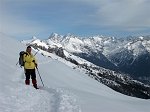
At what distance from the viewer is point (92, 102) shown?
17.7 m

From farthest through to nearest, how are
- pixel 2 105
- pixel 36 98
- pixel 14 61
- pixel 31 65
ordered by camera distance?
pixel 14 61, pixel 31 65, pixel 36 98, pixel 2 105

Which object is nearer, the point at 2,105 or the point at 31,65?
the point at 2,105

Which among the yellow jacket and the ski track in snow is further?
the yellow jacket

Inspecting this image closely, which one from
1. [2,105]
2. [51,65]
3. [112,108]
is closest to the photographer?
[2,105]

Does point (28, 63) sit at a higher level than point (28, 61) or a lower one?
lower

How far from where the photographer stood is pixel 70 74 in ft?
126

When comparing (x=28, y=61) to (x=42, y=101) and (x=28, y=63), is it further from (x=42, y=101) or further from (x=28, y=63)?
(x=42, y=101)

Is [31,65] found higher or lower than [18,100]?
higher

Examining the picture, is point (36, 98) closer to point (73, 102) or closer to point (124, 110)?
point (73, 102)

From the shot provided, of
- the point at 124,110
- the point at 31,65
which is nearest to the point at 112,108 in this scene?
the point at 124,110

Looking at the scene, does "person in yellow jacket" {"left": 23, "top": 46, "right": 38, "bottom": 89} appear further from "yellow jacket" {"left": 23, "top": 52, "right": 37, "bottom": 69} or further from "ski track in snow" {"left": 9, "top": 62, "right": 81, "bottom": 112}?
"ski track in snow" {"left": 9, "top": 62, "right": 81, "bottom": 112}

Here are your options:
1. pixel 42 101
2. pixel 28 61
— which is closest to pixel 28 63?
pixel 28 61

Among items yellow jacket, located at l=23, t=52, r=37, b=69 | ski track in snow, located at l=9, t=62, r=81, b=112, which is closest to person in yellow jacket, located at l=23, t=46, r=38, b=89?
yellow jacket, located at l=23, t=52, r=37, b=69

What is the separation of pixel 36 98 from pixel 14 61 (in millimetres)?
18276
